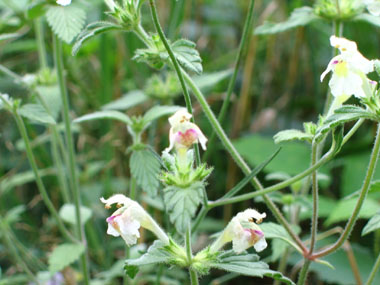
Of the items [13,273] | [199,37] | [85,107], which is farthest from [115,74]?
[13,273]

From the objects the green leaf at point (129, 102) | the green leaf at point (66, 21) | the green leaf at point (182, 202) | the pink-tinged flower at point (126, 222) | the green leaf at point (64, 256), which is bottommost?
the green leaf at point (64, 256)

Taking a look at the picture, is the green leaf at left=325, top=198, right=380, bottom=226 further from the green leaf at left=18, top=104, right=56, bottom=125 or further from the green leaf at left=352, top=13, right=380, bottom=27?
the green leaf at left=18, top=104, right=56, bottom=125

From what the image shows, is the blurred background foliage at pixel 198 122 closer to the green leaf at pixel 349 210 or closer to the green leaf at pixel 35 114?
the green leaf at pixel 349 210

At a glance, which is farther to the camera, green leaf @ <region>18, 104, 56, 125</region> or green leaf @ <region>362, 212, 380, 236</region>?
green leaf @ <region>18, 104, 56, 125</region>

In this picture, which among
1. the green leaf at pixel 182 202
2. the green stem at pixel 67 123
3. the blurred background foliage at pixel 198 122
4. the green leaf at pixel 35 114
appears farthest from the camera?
the blurred background foliage at pixel 198 122

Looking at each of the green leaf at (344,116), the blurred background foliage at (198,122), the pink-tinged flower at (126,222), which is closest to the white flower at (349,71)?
the green leaf at (344,116)

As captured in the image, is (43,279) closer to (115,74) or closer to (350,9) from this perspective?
(350,9)

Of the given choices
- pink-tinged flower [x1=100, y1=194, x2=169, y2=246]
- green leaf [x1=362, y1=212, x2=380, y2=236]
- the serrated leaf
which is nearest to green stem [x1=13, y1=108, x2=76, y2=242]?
pink-tinged flower [x1=100, y1=194, x2=169, y2=246]
